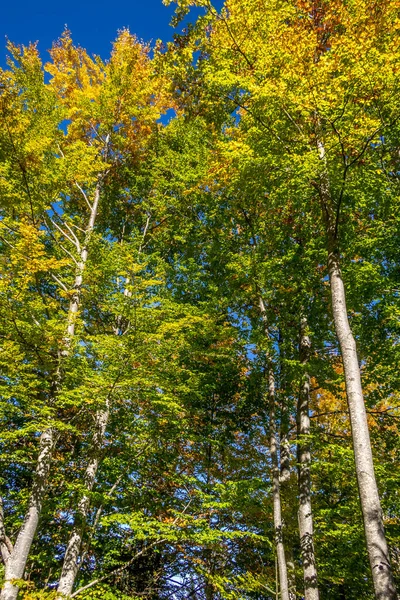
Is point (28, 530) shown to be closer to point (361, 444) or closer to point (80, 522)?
point (80, 522)

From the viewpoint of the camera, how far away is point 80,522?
648 cm

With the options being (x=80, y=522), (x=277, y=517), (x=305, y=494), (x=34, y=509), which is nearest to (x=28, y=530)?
(x=34, y=509)

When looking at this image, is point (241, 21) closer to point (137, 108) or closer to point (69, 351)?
point (137, 108)

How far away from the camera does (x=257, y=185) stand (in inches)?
260

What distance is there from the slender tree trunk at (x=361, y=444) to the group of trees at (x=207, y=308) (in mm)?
25

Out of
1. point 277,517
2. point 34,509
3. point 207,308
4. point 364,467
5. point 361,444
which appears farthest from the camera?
point 207,308

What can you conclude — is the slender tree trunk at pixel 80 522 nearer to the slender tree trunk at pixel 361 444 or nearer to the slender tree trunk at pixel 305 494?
the slender tree trunk at pixel 305 494

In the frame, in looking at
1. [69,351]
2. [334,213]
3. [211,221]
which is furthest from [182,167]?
[69,351]

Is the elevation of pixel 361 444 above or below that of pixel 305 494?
below

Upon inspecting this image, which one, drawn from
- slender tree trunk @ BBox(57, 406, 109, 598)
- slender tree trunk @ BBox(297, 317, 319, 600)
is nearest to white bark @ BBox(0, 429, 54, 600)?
slender tree trunk @ BBox(57, 406, 109, 598)

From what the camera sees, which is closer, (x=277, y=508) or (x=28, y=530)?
(x=28, y=530)

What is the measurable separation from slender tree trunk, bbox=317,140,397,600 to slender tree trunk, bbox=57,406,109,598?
13.4 feet

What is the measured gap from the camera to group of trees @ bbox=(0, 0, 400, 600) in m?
5.48

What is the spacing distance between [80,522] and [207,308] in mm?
4803
